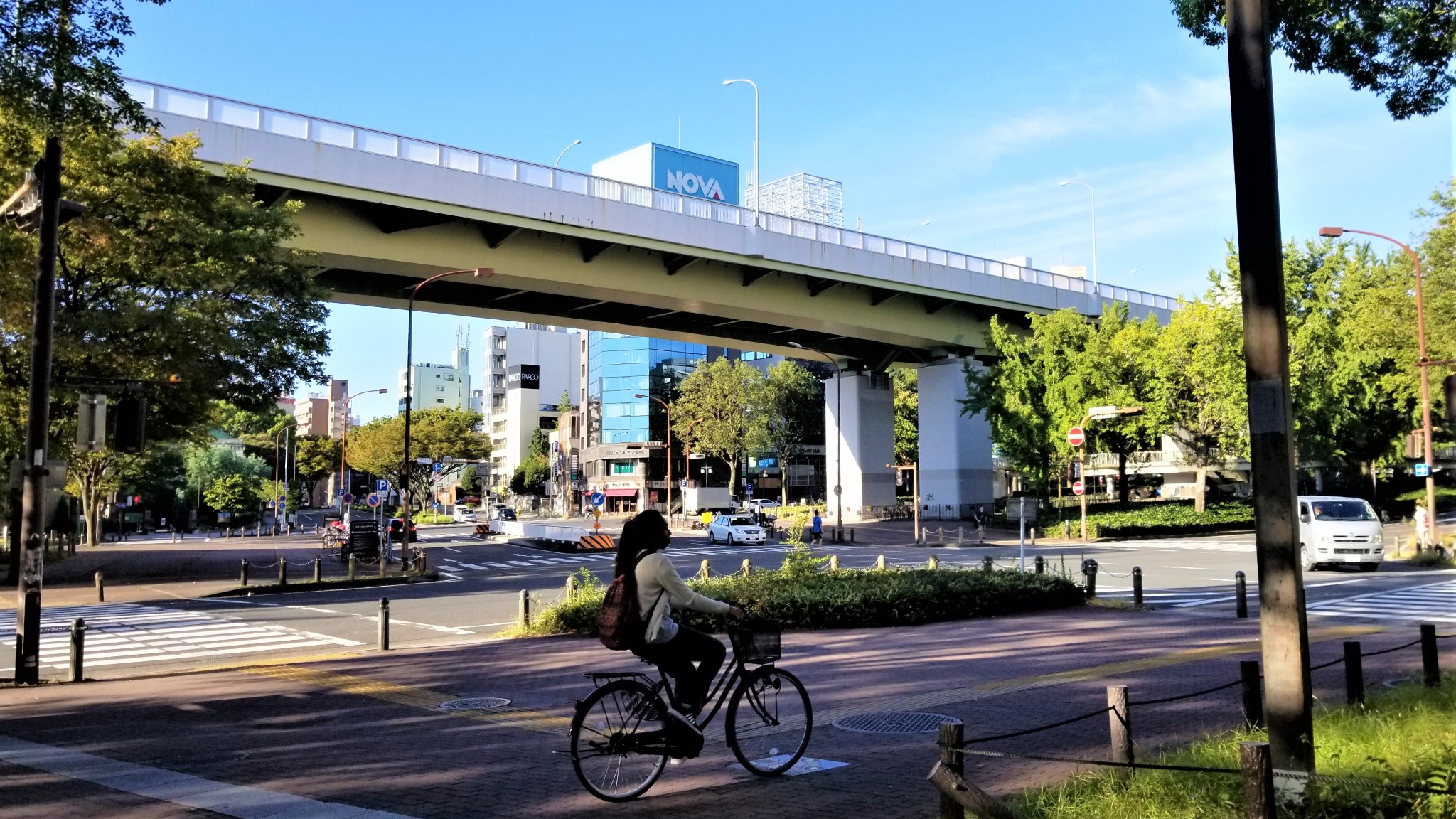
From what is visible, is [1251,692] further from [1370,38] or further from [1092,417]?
[1092,417]

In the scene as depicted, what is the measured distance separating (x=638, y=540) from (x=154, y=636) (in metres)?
15.9

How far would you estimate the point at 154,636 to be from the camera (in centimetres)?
1845

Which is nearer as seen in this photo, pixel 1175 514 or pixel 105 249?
pixel 105 249

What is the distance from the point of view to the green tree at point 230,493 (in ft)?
259

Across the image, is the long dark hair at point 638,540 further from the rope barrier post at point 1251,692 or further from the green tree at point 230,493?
the green tree at point 230,493

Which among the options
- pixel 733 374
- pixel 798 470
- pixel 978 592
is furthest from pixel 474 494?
pixel 978 592

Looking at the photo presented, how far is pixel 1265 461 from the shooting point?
5.32 metres

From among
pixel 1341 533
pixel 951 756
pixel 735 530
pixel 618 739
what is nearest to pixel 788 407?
pixel 735 530

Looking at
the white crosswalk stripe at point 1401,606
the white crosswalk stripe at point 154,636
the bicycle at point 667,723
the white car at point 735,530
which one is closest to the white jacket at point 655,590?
the bicycle at point 667,723

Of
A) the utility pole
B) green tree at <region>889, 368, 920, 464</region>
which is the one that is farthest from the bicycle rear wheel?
green tree at <region>889, 368, 920, 464</region>

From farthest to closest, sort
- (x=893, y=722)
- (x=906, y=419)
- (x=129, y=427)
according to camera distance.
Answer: (x=906, y=419)
(x=129, y=427)
(x=893, y=722)

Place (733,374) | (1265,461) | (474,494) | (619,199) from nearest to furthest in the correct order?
1. (1265,461)
2. (619,199)
3. (733,374)
4. (474,494)

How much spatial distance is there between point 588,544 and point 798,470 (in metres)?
64.6

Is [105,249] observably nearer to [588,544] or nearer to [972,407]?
[588,544]
